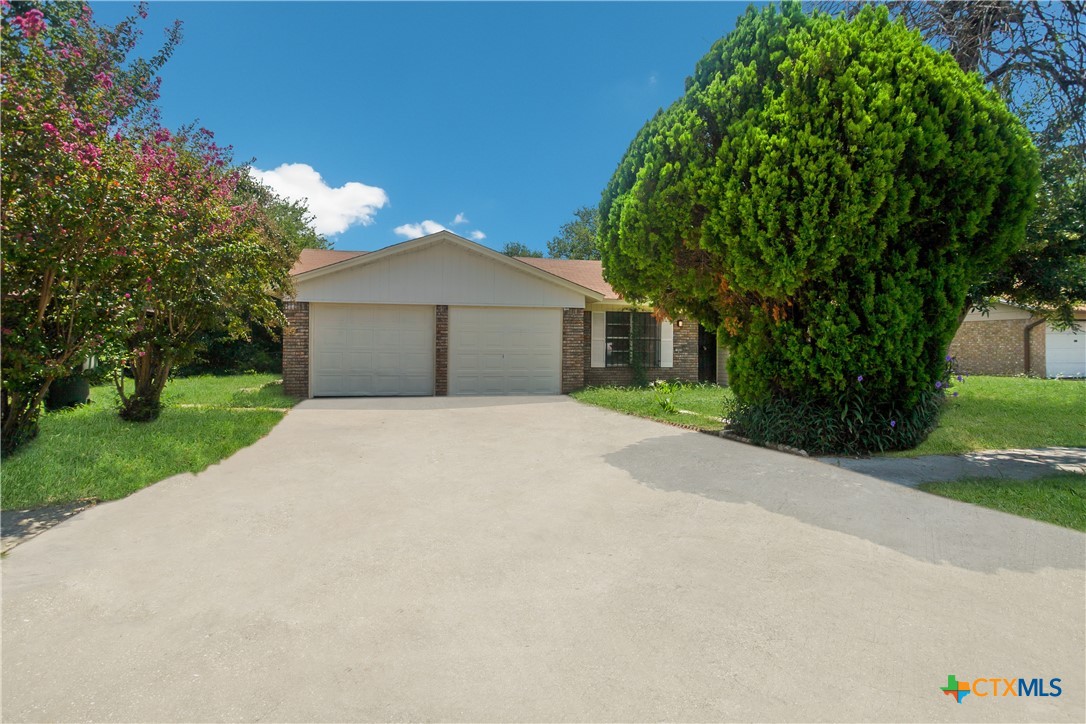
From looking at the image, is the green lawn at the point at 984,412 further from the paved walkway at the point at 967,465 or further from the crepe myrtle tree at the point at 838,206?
the crepe myrtle tree at the point at 838,206

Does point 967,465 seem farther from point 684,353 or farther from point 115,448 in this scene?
point 684,353

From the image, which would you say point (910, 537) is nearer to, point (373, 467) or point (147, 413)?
point (373, 467)

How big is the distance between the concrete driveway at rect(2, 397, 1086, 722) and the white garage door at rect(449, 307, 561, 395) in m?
8.32

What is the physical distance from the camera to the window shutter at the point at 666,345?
15484 mm

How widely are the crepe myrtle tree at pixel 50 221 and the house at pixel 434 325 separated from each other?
271 inches

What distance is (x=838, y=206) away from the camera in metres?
5.77

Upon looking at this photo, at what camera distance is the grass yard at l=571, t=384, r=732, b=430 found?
31.2 feet

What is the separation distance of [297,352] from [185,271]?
6320 mm

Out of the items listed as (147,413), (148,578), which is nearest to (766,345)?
(148,578)

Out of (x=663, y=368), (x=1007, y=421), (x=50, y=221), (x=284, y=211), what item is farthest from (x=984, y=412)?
(x=284, y=211)

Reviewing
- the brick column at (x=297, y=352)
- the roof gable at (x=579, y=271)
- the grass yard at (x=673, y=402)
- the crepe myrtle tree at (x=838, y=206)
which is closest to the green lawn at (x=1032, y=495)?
the crepe myrtle tree at (x=838, y=206)

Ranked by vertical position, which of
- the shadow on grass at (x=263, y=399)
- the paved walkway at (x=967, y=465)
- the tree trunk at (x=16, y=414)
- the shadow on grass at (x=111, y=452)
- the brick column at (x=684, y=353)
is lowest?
the paved walkway at (x=967, y=465)

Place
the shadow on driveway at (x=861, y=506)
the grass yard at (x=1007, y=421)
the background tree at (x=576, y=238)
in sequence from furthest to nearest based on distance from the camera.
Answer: the background tree at (x=576, y=238) < the grass yard at (x=1007, y=421) < the shadow on driveway at (x=861, y=506)

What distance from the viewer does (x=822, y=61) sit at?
232 inches
